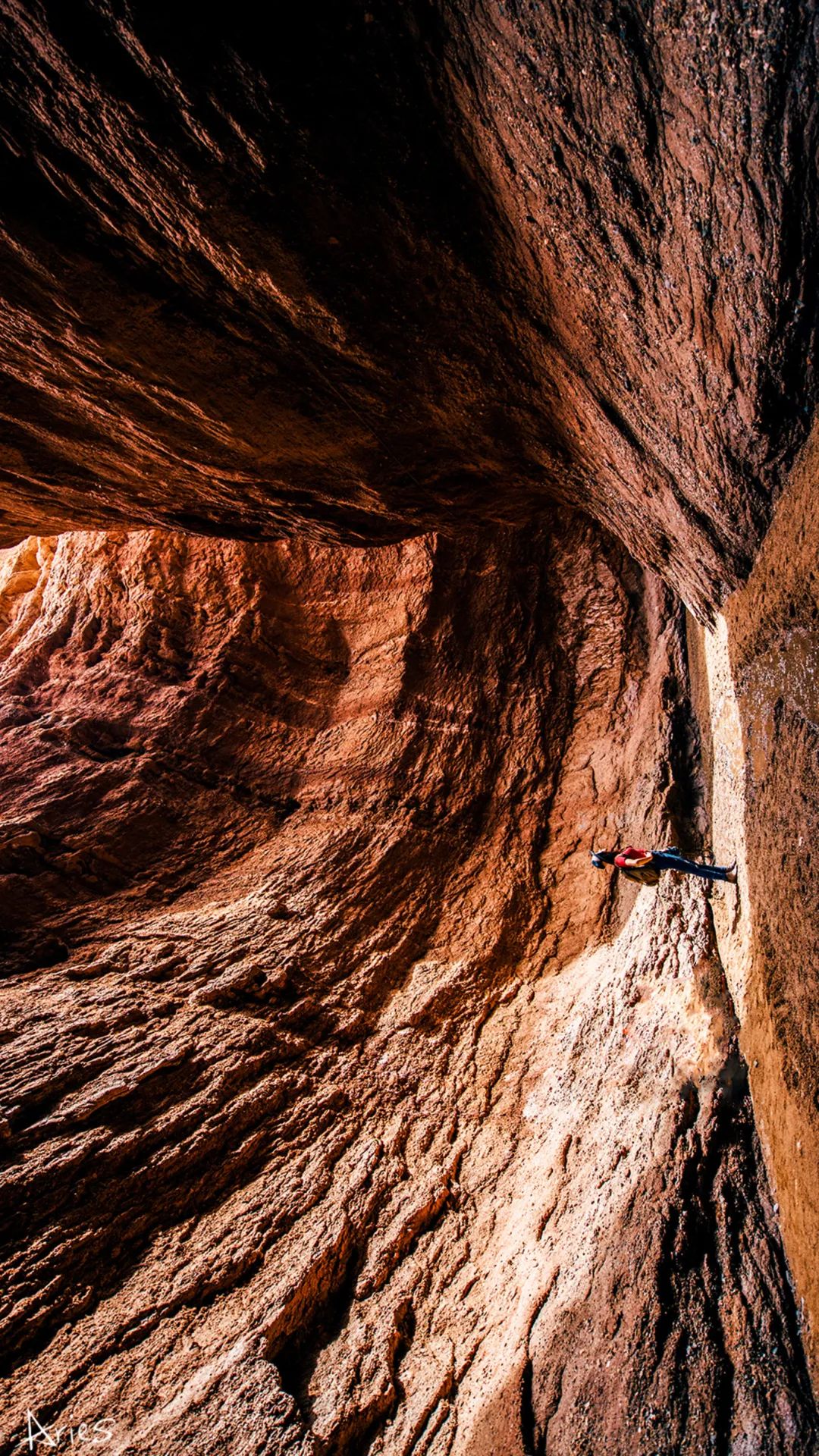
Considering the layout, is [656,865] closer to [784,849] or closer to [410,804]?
[784,849]

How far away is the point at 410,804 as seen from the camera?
681 cm

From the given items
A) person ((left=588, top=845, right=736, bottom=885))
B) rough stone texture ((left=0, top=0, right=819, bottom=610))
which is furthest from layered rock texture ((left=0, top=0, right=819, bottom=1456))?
person ((left=588, top=845, right=736, bottom=885))

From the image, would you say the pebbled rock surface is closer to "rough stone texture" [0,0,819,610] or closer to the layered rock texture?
the layered rock texture

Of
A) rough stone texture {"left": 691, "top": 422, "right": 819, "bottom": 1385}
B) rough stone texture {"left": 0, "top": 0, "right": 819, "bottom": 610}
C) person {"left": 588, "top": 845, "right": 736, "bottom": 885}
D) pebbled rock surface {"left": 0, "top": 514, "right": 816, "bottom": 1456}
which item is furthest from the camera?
person {"left": 588, "top": 845, "right": 736, "bottom": 885}

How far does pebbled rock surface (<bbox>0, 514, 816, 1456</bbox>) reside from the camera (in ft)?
9.57

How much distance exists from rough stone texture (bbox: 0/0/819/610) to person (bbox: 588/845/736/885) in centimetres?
162

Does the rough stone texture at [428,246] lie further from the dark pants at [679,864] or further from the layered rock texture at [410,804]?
the dark pants at [679,864]

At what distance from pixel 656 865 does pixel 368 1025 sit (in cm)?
248

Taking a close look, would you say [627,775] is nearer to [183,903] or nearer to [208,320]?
[183,903]

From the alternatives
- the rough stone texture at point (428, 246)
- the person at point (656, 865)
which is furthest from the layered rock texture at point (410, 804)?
the person at point (656, 865)

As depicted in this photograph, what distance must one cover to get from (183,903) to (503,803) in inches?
130

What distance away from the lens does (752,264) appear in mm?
1953

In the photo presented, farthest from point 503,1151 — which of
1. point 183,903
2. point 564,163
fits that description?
point 564,163

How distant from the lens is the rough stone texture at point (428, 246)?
186 centimetres
